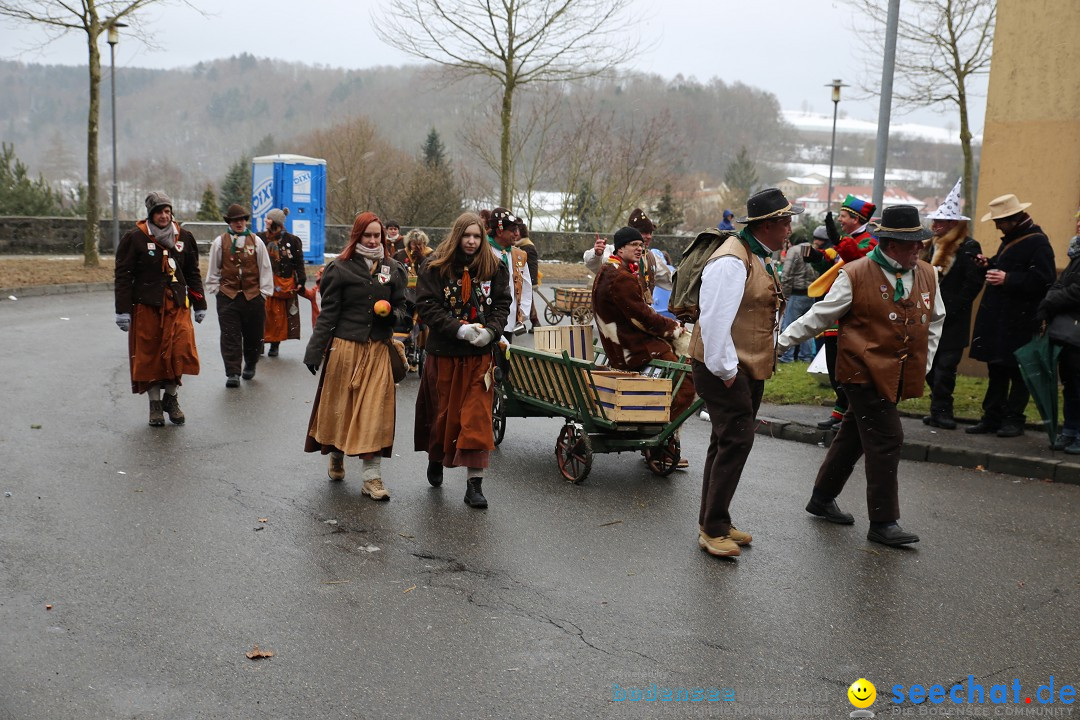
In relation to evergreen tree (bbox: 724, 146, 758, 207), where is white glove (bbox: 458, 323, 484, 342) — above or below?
below

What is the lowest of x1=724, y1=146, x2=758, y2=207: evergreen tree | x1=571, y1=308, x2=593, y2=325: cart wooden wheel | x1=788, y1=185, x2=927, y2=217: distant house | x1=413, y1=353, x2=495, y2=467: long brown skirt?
x1=571, y1=308, x2=593, y2=325: cart wooden wheel

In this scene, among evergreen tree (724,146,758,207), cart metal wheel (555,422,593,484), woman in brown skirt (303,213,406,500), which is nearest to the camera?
woman in brown skirt (303,213,406,500)

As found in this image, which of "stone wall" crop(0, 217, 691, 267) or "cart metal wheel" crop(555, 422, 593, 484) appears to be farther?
"stone wall" crop(0, 217, 691, 267)

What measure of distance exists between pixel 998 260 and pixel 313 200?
2299cm

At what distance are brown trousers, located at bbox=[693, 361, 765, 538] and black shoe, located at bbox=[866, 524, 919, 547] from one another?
3.19 ft

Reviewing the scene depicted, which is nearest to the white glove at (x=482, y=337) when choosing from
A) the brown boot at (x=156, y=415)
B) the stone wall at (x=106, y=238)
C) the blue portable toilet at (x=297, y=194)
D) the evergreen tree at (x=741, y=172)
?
the brown boot at (x=156, y=415)

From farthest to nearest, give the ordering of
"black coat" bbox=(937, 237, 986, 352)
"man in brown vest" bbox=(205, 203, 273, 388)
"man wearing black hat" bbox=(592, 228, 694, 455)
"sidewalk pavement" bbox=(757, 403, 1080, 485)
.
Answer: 1. "man in brown vest" bbox=(205, 203, 273, 388)
2. "black coat" bbox=(937, 237, 986, 352)
3. "sidewalk pavement" bbox=(757, 403, 1080, 485)
4. "man wearing black hat" bbox=(592, 228, 694, 455)

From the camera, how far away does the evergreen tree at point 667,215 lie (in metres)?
39.8

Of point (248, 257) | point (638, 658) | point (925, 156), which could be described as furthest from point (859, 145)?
point (638, 658)

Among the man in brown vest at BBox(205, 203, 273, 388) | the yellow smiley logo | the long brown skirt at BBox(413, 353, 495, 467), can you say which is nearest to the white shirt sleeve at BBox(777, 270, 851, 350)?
the long brown skirt at BBox(413, 353, 495, 467)

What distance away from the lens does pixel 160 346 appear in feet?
31.0

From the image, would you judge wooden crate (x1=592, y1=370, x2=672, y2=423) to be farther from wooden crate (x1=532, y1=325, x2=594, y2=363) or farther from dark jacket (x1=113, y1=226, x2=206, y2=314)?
dark jacket (x1=113, y1=226, x2=206, y2=314)

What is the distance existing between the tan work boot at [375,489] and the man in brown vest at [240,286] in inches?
195

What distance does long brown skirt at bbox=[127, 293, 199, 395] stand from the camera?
9.38 meters
